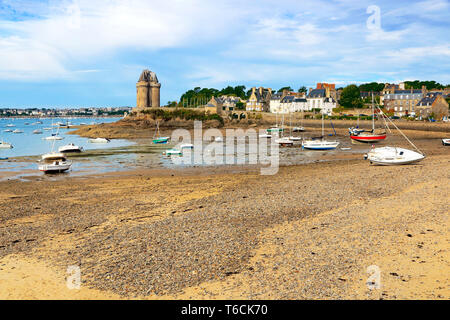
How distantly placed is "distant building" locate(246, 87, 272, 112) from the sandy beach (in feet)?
358

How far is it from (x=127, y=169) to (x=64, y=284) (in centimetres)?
2349

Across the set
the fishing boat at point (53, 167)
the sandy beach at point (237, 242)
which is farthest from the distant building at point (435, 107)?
the fishing boat at point (53, 167)

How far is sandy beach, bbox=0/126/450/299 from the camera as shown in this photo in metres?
8.05

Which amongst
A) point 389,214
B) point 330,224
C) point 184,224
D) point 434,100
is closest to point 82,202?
point 184,224

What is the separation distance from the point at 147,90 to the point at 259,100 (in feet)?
123

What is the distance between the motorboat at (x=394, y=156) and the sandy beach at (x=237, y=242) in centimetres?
611

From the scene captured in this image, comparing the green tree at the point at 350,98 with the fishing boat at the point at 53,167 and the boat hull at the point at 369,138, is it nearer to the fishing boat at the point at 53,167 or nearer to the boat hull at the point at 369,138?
the boat hull at the point at 369,138

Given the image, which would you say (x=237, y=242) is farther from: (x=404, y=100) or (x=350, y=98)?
(x=350, y=98)

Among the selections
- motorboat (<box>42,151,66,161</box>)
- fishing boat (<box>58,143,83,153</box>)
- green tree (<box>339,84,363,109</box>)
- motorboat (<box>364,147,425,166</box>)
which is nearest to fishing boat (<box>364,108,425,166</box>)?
motorboat (<box>364,147,425,166</box>)

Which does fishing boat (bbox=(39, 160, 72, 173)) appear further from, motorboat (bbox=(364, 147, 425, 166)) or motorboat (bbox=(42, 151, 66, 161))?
motorboat (bbox=(364, 147, 425, 166))

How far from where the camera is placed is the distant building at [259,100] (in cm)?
12654

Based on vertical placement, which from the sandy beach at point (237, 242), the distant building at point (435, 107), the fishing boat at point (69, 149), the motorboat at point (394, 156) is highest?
the distant building at point (435, 107)

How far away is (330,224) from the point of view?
11984 millimetres

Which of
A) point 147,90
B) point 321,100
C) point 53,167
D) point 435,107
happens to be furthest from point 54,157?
point 321,100
